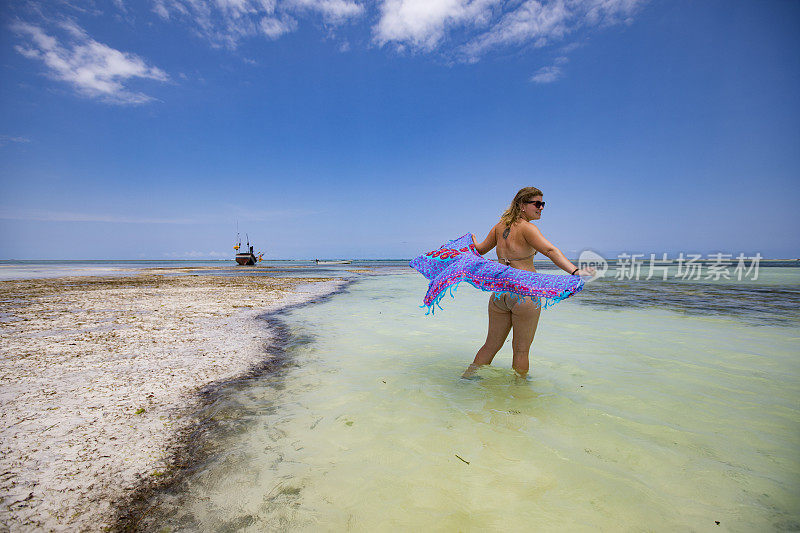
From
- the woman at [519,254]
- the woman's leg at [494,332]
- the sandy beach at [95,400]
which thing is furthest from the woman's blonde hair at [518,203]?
the sandy beach at [95,400]

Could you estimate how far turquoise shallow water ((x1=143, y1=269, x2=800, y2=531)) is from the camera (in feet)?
7.02

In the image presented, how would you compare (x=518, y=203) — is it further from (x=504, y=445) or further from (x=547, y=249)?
(x=504, y=445)

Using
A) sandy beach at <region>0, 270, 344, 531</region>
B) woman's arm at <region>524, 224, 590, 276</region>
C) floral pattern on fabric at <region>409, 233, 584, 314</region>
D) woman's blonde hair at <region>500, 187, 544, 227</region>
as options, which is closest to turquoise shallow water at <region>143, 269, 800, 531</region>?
sandy beach at <region>0, 270, 344, 531</region>

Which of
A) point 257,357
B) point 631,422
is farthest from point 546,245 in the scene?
point 257,357

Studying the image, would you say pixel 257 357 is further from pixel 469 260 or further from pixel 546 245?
pixel 546 245

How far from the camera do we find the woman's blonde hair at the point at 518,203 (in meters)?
3.79

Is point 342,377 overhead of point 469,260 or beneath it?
beneath

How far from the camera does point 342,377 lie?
183 inches

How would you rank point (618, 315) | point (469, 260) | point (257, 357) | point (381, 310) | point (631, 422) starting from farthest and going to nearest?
point (381, 310)
point (618, 315)
point (257, 357)
point (469, 260)
point (631, 422)

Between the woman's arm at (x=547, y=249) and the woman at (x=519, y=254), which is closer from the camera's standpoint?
the woman's arm at (x=547, y=249)

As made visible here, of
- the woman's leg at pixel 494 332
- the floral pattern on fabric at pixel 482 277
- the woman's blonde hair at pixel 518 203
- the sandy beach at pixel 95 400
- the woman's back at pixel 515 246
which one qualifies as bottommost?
the sandy beach at pixel 95 400

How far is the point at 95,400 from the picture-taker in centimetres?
358

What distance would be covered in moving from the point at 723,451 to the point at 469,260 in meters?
2.79

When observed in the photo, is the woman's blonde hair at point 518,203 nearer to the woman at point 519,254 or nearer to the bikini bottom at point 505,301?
the woman at point 519,254
